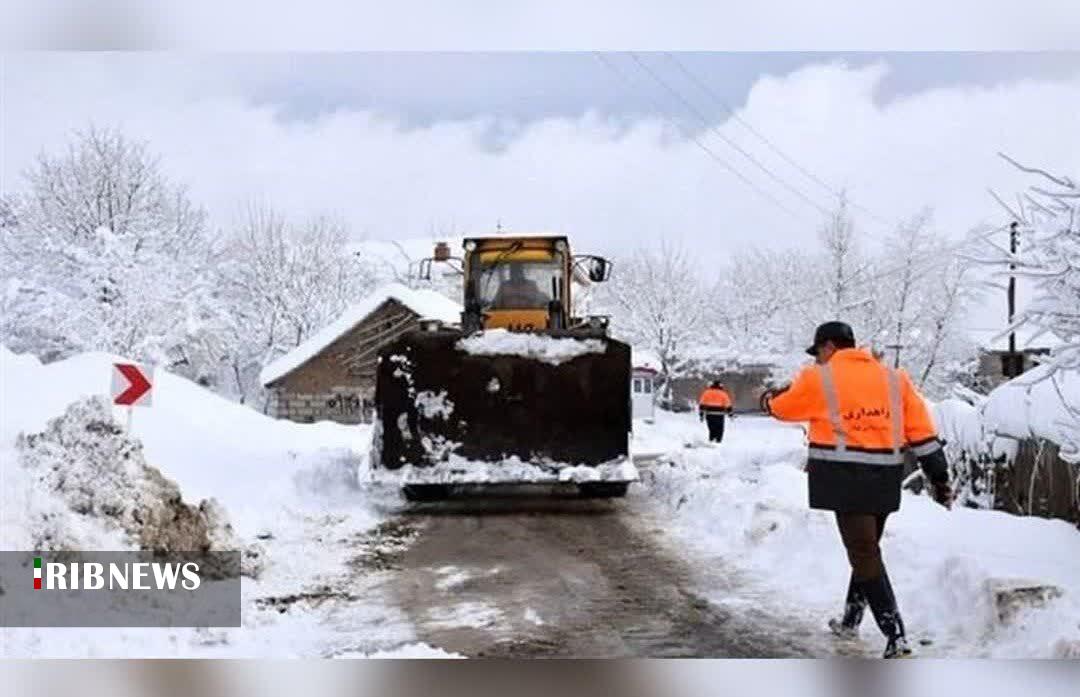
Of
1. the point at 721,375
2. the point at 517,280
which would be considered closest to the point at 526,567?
the point at 721,375

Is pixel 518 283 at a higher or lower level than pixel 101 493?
higher

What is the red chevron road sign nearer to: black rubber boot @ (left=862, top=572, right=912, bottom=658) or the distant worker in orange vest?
the distant worker in orange vest

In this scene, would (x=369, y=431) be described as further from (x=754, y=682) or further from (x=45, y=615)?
(x=754, y=682)

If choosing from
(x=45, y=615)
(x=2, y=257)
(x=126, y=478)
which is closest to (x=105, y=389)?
(x=126, y=478)

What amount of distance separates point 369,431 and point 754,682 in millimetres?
2774

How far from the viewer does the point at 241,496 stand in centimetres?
441

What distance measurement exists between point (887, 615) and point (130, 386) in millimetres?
2691

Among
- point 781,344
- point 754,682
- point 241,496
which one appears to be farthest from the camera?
point 241,496

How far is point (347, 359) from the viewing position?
16.4 ft

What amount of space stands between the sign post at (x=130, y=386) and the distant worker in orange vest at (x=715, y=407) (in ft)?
7.73

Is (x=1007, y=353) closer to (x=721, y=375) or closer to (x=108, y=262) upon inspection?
(x=721, y=375)

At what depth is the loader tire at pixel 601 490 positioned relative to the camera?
5931mm

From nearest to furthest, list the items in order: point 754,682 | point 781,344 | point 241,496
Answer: point 754,682 → point 781,344 → point 241,496

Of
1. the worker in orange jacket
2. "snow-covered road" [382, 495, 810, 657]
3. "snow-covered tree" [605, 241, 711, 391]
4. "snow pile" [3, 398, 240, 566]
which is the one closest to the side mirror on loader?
"snow-covered tree" [605, 241, 711, 391]
